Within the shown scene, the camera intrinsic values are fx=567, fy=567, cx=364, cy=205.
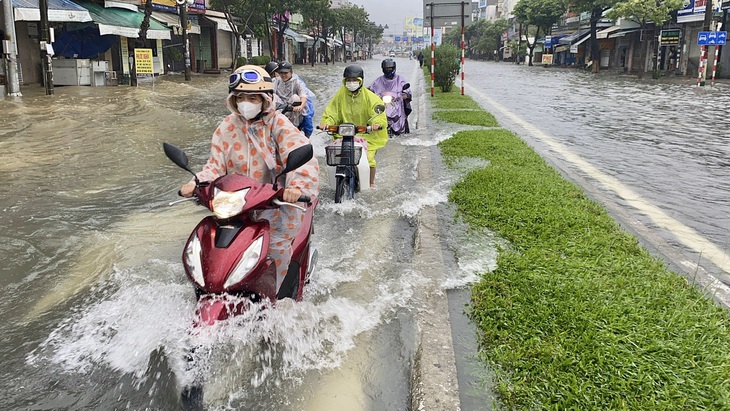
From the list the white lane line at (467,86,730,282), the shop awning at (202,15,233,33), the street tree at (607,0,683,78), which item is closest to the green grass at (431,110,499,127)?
the white lane line at (467,86,730,282)

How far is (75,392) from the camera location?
294 cm

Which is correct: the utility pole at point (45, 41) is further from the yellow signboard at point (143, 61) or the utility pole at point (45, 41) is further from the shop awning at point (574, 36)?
the shop awning at point (574, 36)

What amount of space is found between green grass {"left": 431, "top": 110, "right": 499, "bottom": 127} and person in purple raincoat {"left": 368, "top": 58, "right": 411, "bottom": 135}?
166cm

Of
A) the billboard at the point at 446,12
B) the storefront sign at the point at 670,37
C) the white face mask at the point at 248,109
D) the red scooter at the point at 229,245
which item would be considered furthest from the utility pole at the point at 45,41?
the storefront sign at the point at 670,37

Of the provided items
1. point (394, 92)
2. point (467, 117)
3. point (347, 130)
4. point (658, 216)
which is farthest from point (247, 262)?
point (467, 117)

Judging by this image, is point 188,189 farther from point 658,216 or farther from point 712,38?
point 712,38

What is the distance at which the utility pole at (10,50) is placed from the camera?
15.1 meters

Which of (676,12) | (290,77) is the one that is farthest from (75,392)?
(676,12)

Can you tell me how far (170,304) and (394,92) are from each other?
276 inches

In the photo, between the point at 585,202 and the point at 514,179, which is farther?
the point at 514,179

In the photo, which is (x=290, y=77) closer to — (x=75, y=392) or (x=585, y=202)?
(x=585, y=202)

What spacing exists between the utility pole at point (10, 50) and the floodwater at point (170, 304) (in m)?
9.21

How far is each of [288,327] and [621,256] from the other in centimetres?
253

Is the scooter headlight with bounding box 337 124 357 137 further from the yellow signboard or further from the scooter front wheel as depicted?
the yellow signboard
